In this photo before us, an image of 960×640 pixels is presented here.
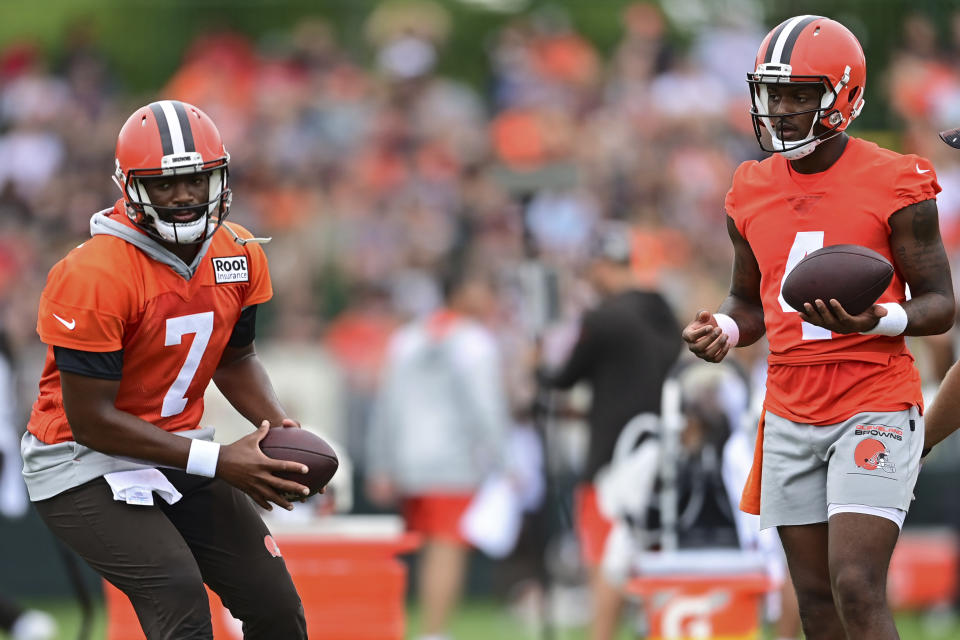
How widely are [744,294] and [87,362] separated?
2206mm

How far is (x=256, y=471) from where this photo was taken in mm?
4535

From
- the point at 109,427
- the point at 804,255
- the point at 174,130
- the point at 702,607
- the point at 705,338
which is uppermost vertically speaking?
the point at 174,130

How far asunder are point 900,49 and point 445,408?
18.2ft

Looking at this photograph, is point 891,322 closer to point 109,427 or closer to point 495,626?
point 109,427

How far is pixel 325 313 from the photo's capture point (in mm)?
11773

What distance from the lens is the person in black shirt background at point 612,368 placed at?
7.87m

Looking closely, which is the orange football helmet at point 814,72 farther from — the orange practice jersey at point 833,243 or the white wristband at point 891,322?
the white wristband at point 891,322

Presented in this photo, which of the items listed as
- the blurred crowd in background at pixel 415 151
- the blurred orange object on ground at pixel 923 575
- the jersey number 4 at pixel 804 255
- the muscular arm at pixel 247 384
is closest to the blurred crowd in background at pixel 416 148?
the blurred crowd in background at pixel 415 151

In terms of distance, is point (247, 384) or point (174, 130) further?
point (247, 384)

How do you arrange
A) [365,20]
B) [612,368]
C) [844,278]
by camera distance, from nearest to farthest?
[844,278] → [612,368] → [365,20]

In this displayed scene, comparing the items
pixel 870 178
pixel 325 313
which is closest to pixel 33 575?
pixel 325 313

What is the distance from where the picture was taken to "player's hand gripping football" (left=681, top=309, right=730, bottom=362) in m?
4.64

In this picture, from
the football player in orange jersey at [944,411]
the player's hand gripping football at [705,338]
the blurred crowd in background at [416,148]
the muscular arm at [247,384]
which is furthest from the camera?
the blurred crowd in background at [416,148]

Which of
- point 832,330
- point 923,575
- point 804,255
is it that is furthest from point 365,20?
point 832,330
